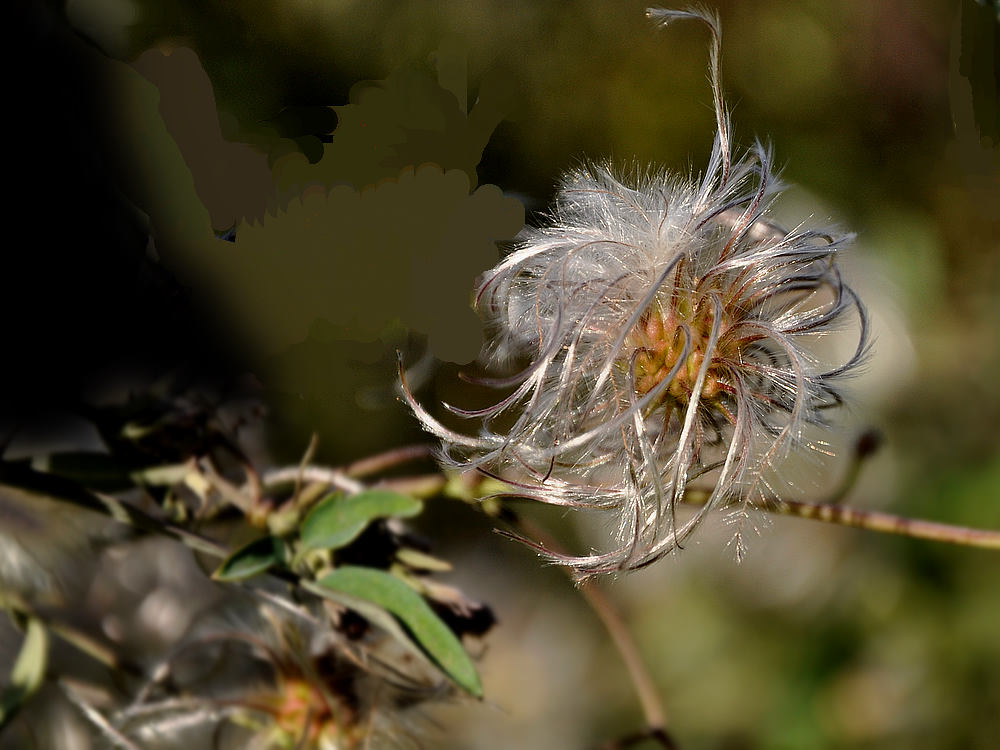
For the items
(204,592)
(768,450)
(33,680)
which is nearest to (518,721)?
(204,592)

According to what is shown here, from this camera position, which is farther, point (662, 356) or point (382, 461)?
point (382, 461)

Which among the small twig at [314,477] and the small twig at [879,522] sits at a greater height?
the small twig at [879,522]

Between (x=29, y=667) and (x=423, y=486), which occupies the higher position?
(x=423, y=486)

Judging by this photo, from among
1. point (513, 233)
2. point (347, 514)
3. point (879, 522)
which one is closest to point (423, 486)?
point (347, 514)

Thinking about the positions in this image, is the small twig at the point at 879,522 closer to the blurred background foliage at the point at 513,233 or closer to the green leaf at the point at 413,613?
the blurred background foliage at the point at 513,233

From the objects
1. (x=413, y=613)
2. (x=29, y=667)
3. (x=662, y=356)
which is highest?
(x=662, y=356)

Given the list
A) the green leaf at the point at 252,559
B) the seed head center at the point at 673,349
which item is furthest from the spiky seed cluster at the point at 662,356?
the green leaf at the point at 252,559

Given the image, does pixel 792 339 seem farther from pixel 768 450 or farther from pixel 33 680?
pixel 33 680

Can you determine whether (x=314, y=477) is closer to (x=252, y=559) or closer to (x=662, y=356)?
(x=252, y=559)
